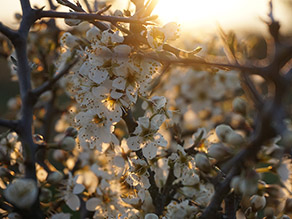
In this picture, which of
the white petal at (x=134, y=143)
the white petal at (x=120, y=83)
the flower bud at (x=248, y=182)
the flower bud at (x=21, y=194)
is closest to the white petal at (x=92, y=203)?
the white petal at (x=134, y=143)

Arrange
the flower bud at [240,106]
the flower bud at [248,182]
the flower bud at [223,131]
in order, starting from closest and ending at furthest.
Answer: the flower bud at [248,182]
the flower bud at [223,131]
the flower bud at [240,106]

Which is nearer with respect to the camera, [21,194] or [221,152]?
[21,194]

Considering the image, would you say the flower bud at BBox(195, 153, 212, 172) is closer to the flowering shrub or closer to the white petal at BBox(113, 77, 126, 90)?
the flowering shrub

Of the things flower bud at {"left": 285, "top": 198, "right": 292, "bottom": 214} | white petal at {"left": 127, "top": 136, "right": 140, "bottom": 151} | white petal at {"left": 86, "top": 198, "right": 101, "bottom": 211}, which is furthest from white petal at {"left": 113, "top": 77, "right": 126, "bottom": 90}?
flower bud at {"left": 285, "top": 198, "right": 292, "bottom": 214}

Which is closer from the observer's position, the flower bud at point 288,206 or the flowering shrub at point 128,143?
the flowering shrub at point 128,143

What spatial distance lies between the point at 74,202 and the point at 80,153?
428mm

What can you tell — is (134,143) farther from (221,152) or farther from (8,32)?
(8,32)

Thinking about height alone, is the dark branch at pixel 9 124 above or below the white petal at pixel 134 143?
above

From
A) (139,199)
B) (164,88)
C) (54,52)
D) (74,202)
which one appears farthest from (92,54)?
(164,88)

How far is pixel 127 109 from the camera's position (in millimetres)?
1069

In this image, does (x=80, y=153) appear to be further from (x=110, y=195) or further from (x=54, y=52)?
(x=54, y=52)

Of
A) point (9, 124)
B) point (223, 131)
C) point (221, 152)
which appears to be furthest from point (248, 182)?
point (9, 124)

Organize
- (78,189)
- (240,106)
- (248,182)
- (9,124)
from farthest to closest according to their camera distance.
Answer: (78,189), (240,106), (9,124), (248,182)

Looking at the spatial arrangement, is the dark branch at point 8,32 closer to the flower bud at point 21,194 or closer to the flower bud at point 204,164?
the flower bud at point 21,194
